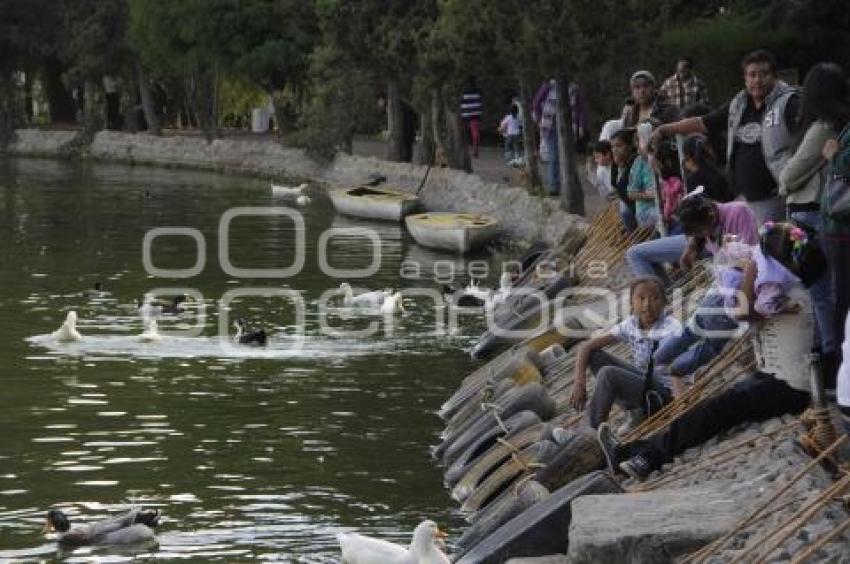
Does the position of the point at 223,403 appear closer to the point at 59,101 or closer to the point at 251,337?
the point at 251,337

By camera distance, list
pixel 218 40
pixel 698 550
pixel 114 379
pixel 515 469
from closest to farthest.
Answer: pixel 698 550
pixel 515 469
pixel 114 379
pixel 218 40

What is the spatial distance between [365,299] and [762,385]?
55.1 ft

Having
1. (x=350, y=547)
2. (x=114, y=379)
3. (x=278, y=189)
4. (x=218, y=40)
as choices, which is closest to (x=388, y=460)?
(x=350, y=547)

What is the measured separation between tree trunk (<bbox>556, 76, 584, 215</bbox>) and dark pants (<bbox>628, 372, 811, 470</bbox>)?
2157 centimetres

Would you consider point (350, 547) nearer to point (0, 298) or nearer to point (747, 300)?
point (747, 300)

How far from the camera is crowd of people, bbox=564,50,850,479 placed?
466 inches

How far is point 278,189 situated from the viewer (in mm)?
51375

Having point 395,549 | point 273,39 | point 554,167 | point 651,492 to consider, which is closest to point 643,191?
point 395,549

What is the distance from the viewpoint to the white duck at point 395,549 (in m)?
13.4

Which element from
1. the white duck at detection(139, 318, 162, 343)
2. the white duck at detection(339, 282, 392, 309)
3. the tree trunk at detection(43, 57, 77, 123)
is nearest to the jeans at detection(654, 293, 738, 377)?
the white duck at detection(139, 318, 162, 343)

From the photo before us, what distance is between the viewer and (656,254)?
650 inches

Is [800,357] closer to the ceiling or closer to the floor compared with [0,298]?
closer to the ceiling

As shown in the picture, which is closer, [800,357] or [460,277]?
[800,357]

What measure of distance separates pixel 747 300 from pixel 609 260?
11.5 m
